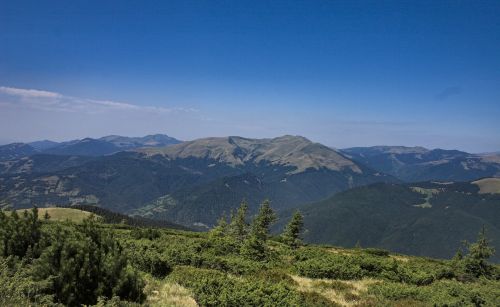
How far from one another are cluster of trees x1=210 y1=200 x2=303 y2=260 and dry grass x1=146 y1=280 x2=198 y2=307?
13.5 m

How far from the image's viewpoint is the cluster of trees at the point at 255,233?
29375 mm

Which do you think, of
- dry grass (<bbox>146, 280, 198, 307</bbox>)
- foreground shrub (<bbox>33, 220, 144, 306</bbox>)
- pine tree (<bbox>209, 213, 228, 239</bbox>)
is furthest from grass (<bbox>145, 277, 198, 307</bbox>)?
pine tree (<bbox>209, 213, 228, 239</bbox>)

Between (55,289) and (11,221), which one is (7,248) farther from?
(55,289)

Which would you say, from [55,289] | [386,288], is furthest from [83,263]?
[386,288]

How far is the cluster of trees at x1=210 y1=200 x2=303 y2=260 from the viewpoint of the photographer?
29.4 metres

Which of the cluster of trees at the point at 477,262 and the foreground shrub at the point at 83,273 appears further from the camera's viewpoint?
the cluster of trees at the point at 477,262

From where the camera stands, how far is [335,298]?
15.8 m

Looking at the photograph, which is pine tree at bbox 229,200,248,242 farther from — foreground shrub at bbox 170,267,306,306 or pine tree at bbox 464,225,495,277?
foreground shrub at bbox 170,267,306,306

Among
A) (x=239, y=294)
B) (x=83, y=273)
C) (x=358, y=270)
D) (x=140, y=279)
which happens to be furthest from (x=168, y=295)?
(x=358, y=270)

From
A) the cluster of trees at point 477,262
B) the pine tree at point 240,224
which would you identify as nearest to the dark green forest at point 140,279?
the cluster of trees at point 477,262

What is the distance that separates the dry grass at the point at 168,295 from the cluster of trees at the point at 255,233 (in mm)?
13501

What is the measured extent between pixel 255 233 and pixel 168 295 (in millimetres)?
34665

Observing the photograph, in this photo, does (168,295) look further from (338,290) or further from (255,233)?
(255,233)

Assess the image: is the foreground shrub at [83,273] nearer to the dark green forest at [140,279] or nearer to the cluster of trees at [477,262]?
the dark green forest at [140,279]
